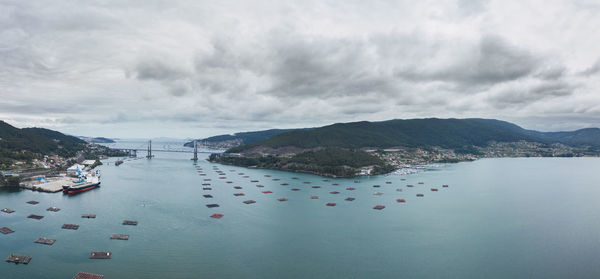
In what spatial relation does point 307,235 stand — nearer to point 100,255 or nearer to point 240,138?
point 100,255

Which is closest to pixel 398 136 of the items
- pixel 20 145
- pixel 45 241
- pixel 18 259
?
pixel 20 145

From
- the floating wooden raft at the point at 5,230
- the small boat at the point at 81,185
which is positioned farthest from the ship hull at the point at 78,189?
the floating wooden raft at the point at 5,230

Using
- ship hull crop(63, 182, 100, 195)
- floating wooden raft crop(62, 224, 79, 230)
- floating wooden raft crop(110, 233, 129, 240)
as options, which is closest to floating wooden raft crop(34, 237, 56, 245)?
floating wooden raft crop(62, 224, 79, 230)

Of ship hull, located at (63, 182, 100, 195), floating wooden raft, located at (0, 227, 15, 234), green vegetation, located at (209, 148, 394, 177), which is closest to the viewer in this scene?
floating wooden raft, located at (0, 227, 15, 234)

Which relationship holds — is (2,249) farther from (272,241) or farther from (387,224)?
(387,224)

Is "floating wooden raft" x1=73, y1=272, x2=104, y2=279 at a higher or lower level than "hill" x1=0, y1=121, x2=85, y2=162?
lower

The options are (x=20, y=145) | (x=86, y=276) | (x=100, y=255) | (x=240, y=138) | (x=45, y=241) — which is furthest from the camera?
(x=240, y=138)

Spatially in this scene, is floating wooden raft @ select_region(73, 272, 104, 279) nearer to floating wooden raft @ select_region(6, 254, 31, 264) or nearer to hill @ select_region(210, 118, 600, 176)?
floating wooden raft @ select_region(6, 254, 31, 264)
